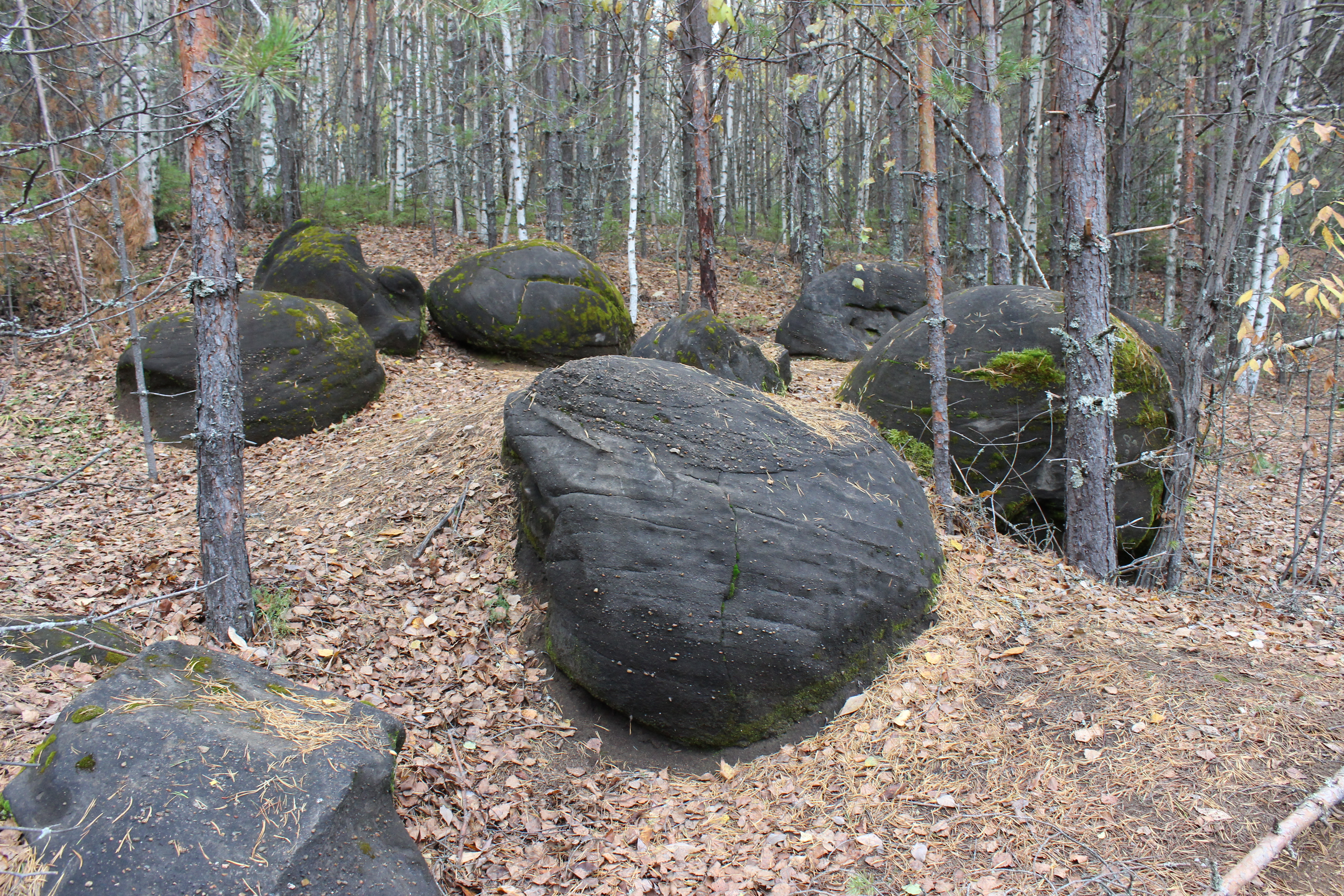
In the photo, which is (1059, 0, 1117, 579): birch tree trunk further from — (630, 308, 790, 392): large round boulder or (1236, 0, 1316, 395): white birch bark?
(1236, 0, 1316, 395): white birch bark

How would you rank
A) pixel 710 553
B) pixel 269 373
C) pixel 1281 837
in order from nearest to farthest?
pixel 1281 837 → pixel 710 553 → pixel 269 373

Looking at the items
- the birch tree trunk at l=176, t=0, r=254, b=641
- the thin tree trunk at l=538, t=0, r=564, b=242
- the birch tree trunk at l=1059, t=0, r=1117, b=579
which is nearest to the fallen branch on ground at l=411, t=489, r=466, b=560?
the birch tree trunk at l=176, t=0, r=254, b=641

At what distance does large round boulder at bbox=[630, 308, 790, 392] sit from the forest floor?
2367mm

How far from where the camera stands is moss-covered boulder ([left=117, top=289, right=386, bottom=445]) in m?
8.73

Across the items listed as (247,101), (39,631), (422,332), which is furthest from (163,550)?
(422,332)

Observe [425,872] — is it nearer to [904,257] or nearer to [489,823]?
[489,823]

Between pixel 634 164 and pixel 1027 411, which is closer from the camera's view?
pixel 1027 411

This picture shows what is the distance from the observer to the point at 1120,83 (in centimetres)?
1544

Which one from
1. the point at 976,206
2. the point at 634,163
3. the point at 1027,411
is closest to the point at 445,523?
the point at 1027,411

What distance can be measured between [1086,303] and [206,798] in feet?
20.6

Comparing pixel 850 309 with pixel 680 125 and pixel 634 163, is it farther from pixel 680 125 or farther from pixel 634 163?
pixel 680 125

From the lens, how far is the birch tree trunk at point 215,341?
4168 millimetres

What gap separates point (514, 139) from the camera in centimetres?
1433

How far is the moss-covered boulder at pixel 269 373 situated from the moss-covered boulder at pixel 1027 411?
687 cm
